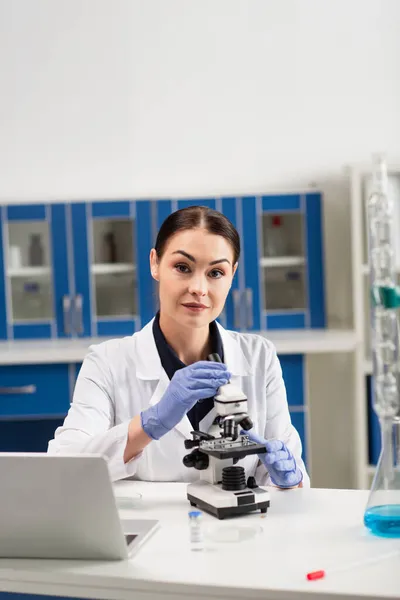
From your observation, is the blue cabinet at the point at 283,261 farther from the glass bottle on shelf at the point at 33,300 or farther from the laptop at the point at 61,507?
the laptop at the point at 61,507

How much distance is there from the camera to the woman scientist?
186cm

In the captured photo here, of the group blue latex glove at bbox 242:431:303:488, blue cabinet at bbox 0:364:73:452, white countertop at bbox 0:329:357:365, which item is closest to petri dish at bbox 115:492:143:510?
blue latex glove at bbox 242:431:303:488

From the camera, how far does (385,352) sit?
1.46 m

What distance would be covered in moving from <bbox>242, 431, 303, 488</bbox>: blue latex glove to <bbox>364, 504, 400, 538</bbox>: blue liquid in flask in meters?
0.35

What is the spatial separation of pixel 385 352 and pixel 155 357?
0.83 metres

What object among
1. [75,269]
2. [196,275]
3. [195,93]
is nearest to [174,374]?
[196,275]

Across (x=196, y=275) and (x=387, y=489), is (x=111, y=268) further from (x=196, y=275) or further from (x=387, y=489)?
(x=387, y=489)

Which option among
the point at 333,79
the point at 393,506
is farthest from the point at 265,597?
the point at 333,79

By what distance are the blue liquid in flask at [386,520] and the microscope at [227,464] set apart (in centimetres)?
25

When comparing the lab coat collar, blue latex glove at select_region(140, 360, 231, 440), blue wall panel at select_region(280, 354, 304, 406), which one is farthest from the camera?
blue wall panel at select_region(280, 354, 304, 406)

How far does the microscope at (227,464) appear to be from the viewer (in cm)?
160

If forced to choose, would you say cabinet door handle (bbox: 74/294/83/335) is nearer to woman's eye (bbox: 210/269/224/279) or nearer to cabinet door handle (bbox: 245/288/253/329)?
cabinet door handle (bbox: 245/288/253/329)

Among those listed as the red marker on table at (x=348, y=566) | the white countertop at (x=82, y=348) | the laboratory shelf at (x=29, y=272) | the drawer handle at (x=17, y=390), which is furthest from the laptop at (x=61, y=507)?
the laboratory shelf at (x=29, y=272)

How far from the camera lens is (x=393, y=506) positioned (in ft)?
4.84
